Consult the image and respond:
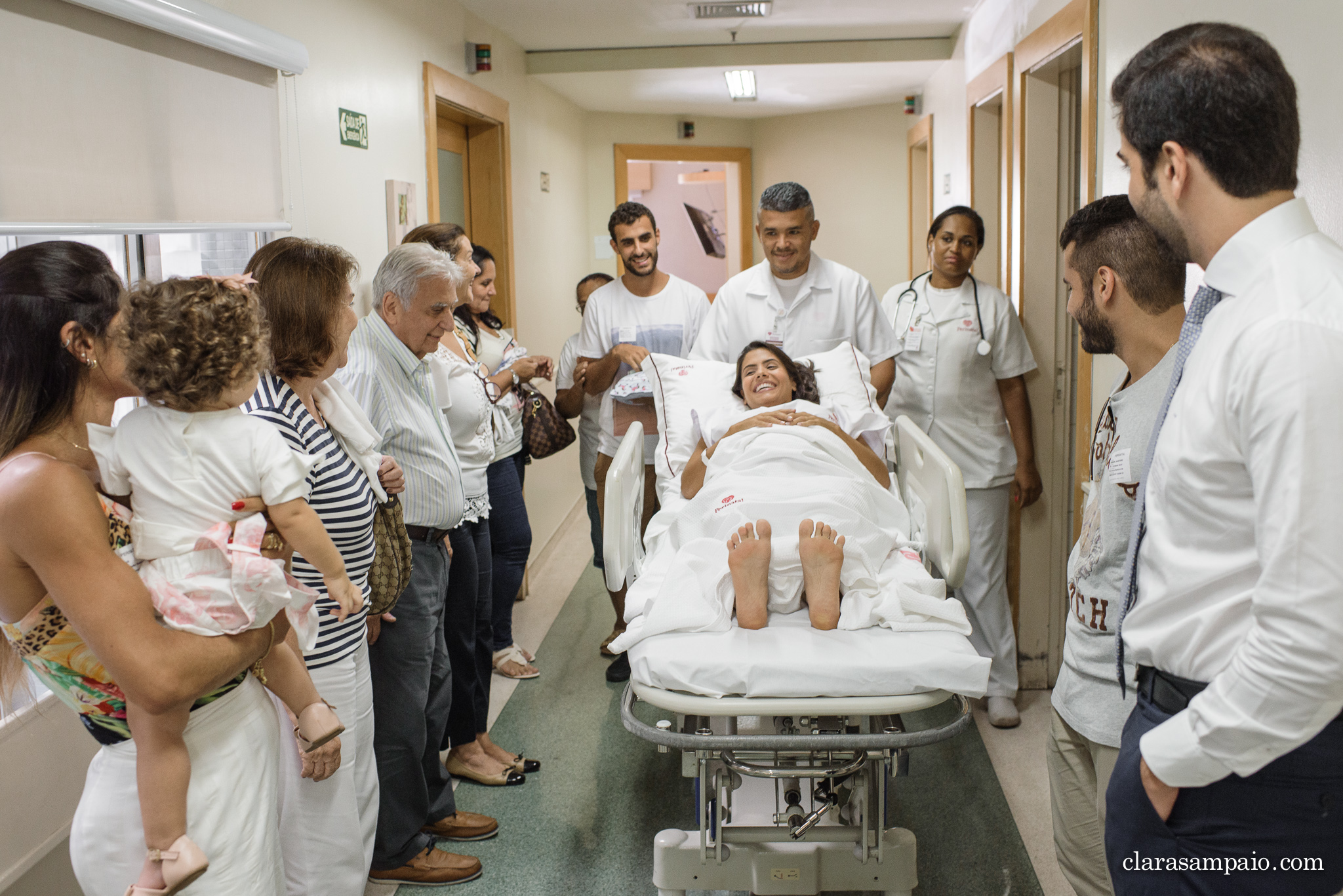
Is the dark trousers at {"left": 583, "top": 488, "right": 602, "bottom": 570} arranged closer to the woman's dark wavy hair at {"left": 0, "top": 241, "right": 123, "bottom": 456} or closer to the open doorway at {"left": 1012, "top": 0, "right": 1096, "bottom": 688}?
the open doorway at {"left": 1012, "top": 0, "right": 1096, "bottom": 688}

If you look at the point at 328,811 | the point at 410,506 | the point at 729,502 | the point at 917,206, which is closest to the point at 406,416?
the point at 410,506

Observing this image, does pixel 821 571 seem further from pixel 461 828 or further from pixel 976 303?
pixel 976 303

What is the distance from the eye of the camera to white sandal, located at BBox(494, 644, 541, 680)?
3629 mm

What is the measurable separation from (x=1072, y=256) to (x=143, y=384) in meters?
1.49

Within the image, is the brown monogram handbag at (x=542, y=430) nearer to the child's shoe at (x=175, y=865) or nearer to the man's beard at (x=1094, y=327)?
the man's beard at (x=1094, y=327)

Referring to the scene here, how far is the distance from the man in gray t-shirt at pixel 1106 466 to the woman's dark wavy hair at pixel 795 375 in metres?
1.34

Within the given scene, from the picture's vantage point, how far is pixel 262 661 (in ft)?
4.91

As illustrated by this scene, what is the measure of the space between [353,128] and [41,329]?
76.5 inches

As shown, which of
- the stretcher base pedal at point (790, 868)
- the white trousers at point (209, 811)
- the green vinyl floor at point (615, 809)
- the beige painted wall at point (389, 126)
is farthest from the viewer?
the beige painted wall at point (389, 126)

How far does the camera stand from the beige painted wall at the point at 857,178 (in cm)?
691

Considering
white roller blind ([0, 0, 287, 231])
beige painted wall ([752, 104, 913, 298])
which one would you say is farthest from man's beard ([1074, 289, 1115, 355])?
beige painted wall ([752, 104, 913, 298])

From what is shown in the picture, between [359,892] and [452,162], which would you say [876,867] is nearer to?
[359,892]

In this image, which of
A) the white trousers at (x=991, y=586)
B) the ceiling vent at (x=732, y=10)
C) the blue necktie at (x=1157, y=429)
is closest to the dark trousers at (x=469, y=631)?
the white trousers at (x=991, y=586)

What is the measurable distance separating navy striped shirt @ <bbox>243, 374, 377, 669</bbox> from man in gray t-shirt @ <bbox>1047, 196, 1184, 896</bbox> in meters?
1.27
